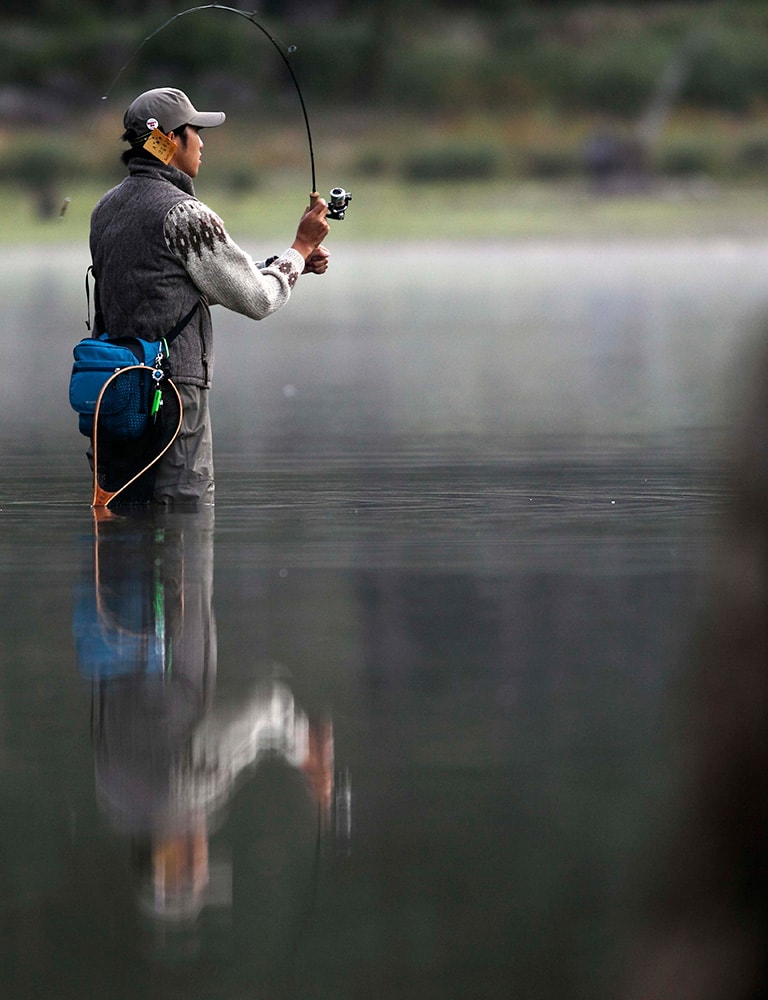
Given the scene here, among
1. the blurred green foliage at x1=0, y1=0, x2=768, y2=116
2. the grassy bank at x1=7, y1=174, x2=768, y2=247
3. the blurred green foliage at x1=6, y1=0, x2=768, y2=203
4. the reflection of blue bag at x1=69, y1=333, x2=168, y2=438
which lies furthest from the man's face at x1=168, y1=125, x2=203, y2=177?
the blurred green foliage at x1=0, y1=0, x2=768, y2=116

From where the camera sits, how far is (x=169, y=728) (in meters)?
3.60

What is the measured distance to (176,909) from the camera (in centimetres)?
266

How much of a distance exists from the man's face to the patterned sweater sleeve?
226 millimetres

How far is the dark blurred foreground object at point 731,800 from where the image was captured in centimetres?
122

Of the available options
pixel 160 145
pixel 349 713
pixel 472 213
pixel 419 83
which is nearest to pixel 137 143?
pixel 160 145

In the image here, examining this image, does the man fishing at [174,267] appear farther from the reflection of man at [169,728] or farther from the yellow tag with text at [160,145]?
the reflection of man at [169,728]

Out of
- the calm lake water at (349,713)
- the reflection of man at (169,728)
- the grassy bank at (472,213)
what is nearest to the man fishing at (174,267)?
the calm lake water at (349,713)

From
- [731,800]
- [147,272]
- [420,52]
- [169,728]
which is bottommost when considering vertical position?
[169,728]

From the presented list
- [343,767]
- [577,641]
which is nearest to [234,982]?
[343,767]

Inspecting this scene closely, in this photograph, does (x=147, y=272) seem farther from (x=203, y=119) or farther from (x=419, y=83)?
(x=419, y=83)

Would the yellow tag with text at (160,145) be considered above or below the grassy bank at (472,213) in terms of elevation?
below

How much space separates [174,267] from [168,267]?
0.02 m

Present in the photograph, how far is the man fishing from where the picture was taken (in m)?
6.26

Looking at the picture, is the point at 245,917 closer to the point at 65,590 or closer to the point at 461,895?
the point at 461,895
